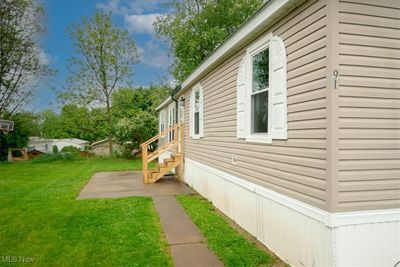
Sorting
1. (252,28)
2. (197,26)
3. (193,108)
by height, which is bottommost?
(193,108)

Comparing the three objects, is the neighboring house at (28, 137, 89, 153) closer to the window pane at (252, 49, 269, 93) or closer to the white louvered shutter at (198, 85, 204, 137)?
the white louvered shutter at (198, 85, 204, 137)

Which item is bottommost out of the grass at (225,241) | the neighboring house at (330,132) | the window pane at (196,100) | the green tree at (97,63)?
the grass at (225,241)

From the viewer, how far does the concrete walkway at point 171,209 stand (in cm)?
421

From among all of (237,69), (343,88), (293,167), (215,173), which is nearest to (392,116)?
(343,88)

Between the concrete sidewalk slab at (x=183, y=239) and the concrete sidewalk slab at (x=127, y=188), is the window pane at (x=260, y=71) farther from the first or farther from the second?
the concrete sidewalk slab at (x=127, y=188)

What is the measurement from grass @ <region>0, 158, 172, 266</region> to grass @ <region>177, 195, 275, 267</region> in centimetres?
73

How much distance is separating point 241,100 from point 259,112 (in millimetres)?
679

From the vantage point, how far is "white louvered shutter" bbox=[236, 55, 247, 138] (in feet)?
17.5

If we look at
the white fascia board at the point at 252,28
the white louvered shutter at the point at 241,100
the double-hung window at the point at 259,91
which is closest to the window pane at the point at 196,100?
the white fascia board at the point at 252,28

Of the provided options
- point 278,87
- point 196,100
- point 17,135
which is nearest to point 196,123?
point 196,100

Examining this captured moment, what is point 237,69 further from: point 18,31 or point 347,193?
point 18,31

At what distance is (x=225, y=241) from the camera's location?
4.71m

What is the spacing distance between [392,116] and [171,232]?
3694 millimetres

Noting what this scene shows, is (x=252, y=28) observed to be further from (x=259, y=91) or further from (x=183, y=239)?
(x=183, y=239)
